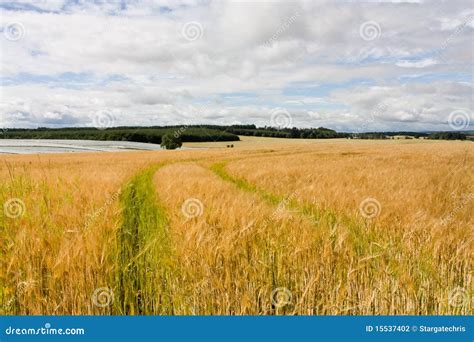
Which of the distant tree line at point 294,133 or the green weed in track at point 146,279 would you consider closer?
the green weed in track at point 146,279

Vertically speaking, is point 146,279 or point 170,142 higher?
point 170,142

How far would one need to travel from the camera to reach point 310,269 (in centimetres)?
338

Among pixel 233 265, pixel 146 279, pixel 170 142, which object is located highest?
pixel 170 142

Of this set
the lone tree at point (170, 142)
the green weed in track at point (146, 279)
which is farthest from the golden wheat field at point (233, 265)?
the lone tree at point (170, 142)

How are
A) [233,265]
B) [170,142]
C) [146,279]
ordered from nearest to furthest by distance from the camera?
[146,279] < [233,265] < [170,142]

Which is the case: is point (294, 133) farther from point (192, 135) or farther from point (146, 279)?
point (146, 279)

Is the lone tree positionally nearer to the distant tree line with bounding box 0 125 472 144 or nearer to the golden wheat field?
the distant tree line with bounding box 0 125 472 144

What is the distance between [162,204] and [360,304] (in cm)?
379

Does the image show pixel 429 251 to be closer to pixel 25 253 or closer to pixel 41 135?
pixel 25 253

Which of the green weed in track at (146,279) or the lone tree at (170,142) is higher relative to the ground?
the lone tree at (170,142)

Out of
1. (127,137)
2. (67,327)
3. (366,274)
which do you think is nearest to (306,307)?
(366,274)

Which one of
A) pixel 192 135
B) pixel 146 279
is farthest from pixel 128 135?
pixel 146 279

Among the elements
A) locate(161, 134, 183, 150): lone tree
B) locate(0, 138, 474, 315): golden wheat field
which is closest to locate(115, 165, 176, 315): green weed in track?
locate(0, 138, 474, 315): golden wheat field

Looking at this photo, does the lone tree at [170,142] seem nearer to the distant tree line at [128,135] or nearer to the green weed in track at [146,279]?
the distant tree line at [128,135]
